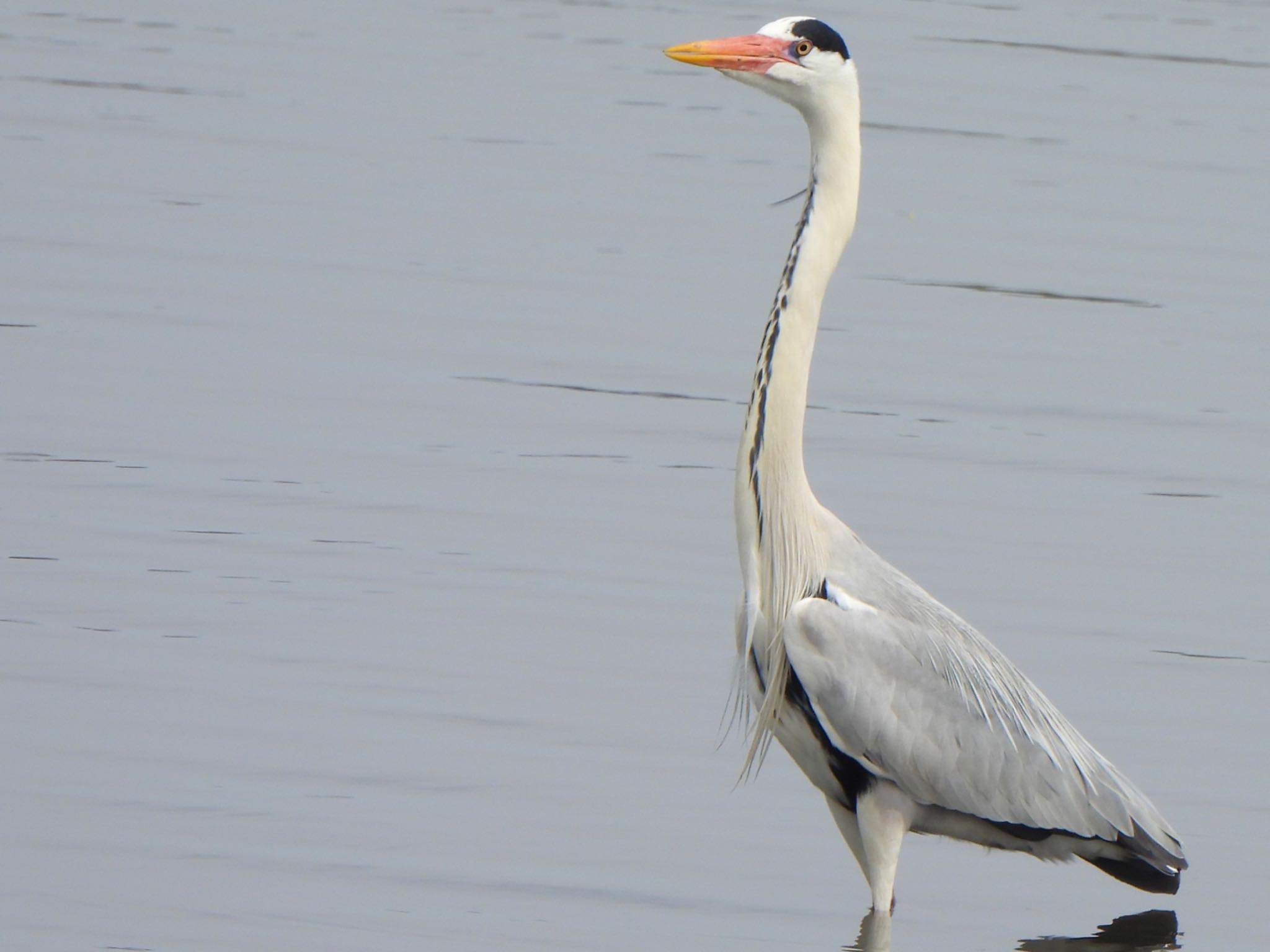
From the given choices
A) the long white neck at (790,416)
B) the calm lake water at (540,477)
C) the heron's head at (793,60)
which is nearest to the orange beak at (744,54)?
the heron's head at (793,60)

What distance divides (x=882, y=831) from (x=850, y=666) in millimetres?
458

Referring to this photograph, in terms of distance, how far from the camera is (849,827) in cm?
617

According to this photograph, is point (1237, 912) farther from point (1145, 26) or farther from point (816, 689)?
point (1145, 26)

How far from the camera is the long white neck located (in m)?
6.03

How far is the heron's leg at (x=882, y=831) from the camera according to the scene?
5914 mm

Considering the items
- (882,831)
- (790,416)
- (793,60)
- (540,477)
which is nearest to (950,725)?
(882,831)

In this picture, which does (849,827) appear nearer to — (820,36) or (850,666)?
(850,666)

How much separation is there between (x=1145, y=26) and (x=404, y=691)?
1663 centimetres

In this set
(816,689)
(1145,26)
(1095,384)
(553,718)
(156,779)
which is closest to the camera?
(816,689)

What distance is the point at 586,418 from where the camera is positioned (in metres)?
10.2

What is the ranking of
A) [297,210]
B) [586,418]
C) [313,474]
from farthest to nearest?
[297,210] < [586,418] < [313,474]

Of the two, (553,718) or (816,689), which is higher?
(816,689)

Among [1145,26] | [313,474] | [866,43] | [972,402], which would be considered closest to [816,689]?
[313,474]

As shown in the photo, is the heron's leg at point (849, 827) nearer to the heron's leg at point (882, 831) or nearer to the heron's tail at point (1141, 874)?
the heron's leg at point (882, 831)
